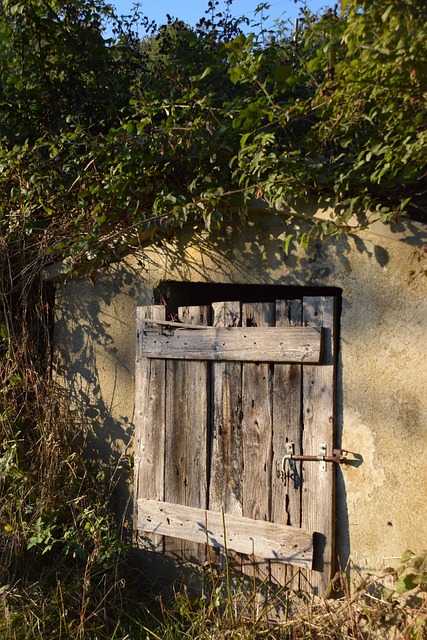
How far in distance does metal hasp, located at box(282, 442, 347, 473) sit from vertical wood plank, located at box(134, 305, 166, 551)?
982 millimetres

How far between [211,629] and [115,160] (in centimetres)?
305

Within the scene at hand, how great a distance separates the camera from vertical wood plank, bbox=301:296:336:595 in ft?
12.5

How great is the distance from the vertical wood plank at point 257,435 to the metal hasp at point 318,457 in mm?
132

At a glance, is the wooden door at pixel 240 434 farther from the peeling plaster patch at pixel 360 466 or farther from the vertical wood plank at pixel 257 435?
the peeling plaster patch at pixel 360 466

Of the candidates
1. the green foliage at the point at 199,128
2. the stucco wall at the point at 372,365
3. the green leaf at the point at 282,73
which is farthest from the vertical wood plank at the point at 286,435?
the green leaf at the point at 282,73

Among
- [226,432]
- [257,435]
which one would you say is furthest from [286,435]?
[226,432]

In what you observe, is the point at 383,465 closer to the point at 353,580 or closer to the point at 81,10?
the point at 353,580

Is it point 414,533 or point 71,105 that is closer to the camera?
point 414,533

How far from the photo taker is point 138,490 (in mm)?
4668

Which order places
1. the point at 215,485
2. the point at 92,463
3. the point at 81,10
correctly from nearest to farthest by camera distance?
the point at 215,485 → the point at 92,463 → the point at 81,10

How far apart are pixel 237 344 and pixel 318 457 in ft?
2.86

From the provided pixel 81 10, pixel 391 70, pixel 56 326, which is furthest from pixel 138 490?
pixel 81 10

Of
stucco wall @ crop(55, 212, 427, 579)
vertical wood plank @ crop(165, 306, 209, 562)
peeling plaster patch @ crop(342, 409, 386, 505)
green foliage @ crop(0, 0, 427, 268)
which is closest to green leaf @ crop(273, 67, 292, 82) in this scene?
green foliage @ crop(0, 0, 427, 268)

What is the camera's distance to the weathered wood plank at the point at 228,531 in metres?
3.88
